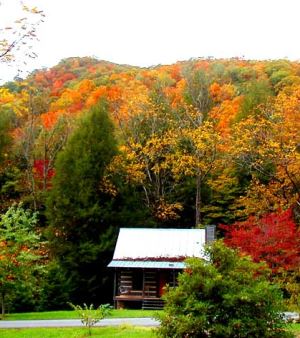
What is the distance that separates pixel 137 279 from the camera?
36344 millimetres

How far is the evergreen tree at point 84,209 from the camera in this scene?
37969 millimetres

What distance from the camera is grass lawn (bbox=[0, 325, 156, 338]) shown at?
63.6 feet

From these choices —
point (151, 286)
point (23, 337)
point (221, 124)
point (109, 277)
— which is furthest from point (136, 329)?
point (221, 124)

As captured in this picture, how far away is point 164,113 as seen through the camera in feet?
154

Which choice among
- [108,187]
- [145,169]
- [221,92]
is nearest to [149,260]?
[108,187]

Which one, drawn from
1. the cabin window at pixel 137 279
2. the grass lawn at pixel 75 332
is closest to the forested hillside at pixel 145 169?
the cabin window at pixel 137 279

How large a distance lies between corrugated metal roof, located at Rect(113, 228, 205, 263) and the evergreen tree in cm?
265

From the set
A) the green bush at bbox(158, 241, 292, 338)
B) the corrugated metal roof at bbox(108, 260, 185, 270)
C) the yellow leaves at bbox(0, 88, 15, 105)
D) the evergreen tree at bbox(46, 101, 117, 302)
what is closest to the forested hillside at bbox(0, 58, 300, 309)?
the evergreen tree at bbox(46, 101, 117, 302)

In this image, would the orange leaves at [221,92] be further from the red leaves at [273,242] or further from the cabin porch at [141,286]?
the red leaves at [273,242]

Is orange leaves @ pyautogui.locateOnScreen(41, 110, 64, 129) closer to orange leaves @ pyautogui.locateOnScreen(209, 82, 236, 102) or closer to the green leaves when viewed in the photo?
orange leaves @ pyautogui.locateOnScreen(209, 82, 236, 102)

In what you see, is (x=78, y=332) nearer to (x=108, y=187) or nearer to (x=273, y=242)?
(x=273, y=242)

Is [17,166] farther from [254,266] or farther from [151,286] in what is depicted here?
[254,266]

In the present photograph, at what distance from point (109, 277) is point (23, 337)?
1830cm

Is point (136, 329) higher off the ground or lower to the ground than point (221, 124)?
lower
